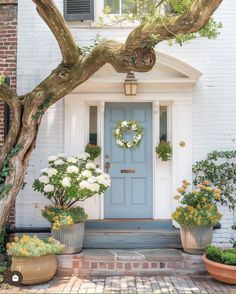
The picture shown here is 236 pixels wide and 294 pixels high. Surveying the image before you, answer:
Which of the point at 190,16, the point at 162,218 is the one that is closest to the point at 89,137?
the point at 162,218

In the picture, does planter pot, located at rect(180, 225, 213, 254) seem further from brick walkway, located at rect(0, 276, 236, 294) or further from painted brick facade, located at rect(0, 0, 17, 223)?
painted brick facade, located at rect(0, 0, 17, 223)

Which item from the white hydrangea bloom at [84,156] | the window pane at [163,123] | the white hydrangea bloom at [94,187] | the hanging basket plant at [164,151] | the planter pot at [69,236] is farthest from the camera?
the window pane at [163,123]

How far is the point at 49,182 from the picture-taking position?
5.65m

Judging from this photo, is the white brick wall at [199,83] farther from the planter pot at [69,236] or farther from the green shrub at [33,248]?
the green shrub at [33,248]

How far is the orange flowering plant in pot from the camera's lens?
5.54 m

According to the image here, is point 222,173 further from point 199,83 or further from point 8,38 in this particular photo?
point 8,38

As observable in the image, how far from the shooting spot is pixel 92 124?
677cm

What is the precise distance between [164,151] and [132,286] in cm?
231

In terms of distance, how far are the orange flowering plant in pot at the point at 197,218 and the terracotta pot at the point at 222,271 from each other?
414 mm

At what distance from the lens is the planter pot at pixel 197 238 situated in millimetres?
5625

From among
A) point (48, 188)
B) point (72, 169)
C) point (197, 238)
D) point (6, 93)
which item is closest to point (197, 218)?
point (197, 238)

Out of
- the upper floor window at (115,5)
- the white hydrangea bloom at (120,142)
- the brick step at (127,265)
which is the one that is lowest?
the brick step at (127,265)

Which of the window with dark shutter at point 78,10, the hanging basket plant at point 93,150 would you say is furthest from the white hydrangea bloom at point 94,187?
the window with dark shutter at point 78,10

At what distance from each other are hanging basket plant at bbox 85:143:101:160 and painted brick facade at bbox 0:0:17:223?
1.67m
